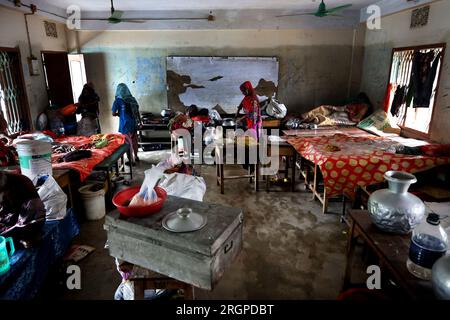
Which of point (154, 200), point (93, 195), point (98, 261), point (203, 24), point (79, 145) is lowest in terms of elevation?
point (98, 261)

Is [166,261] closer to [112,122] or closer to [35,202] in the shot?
[35,202]

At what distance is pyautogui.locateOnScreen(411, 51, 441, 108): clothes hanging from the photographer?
4098 millimetres

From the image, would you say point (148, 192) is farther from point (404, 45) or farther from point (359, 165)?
point (404, 45)

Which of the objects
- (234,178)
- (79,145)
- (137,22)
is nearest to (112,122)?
(137,22)

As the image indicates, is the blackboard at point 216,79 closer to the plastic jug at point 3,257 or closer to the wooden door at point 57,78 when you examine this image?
the wooden door at point 57,78

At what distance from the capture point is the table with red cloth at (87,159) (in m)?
3.27

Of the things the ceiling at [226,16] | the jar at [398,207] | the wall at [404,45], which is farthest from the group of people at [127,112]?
the jar at [398,207]

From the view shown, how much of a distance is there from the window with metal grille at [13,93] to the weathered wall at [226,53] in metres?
1.95

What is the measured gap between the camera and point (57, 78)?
577cm

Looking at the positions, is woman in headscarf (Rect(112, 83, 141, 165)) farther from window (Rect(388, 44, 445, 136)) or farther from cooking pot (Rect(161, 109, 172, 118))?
window (Rect(388, 44, 445, 136))

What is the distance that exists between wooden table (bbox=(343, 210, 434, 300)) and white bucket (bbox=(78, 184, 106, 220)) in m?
2.72

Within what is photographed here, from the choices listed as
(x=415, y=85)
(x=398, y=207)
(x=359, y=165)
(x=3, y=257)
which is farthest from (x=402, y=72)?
(x=3, y=257)

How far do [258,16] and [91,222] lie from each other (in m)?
5.08

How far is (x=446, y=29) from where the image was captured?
3834 mm
